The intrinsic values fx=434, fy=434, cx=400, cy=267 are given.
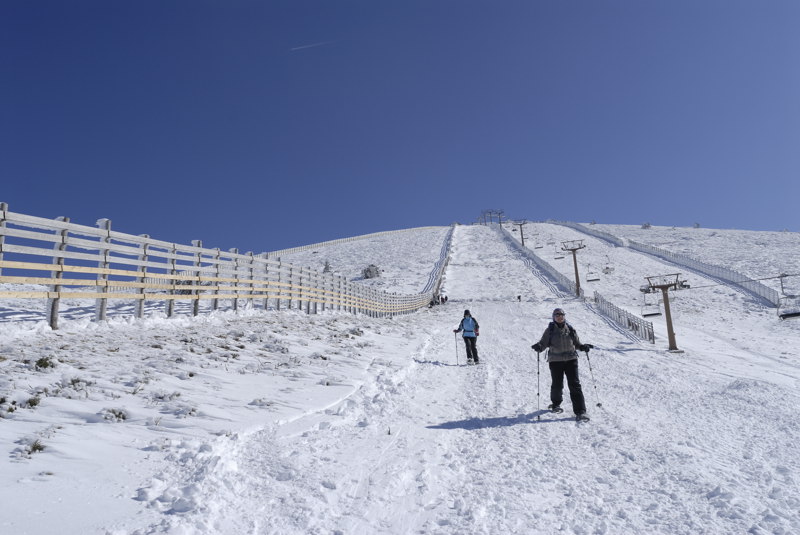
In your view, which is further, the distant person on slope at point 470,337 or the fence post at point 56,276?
the distant person on slope at point 470,337

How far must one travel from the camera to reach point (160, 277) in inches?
428

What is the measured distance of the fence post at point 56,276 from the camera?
784 centimetres

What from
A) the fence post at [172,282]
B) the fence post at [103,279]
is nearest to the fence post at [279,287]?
the fence post at [172,282]

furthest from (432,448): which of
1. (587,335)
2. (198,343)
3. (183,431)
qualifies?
(587,335)

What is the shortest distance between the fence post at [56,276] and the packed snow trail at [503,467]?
17.9 feet

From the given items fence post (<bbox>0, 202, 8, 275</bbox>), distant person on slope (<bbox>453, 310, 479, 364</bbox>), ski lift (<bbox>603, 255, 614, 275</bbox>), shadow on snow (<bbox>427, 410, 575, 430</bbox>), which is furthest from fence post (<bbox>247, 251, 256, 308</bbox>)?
ski lift (<bbox>603, 255, 614, 275</bbox>)

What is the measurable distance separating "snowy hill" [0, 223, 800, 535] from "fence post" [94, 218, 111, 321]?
1.34 ft

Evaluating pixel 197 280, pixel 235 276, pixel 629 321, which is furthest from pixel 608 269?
pixel 197 280

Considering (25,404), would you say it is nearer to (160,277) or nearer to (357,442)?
(357,442)

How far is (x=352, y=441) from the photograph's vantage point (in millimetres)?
5262

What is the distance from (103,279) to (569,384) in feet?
30.5

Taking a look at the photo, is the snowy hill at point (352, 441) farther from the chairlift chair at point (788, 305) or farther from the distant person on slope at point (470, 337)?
the chairlift chair at point (788, 305)

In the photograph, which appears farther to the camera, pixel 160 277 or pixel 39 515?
pixel 160 277

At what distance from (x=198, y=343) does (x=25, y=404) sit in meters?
4.20
